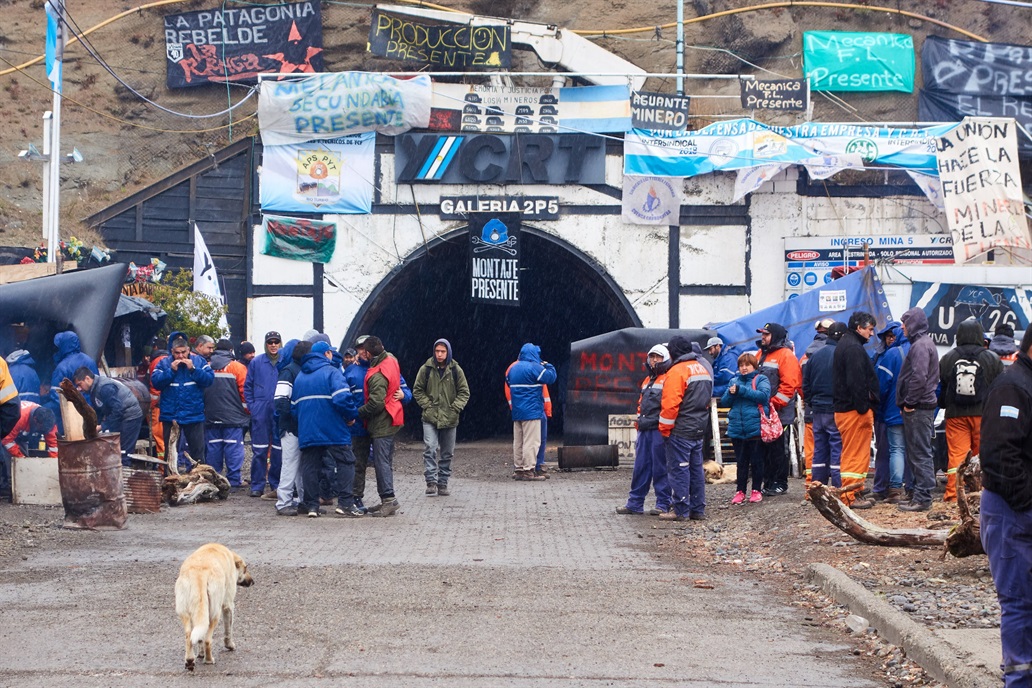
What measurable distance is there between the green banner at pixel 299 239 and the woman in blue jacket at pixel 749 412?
11.6 metres

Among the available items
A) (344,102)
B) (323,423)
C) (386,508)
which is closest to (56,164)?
(344,102)

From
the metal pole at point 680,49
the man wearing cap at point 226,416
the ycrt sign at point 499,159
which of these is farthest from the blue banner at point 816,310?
the man wearing cap at point 226,416

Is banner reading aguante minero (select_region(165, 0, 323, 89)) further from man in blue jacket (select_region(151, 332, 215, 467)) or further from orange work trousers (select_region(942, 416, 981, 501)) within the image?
orange work trousers (select_region(942, 416, 981, 501))

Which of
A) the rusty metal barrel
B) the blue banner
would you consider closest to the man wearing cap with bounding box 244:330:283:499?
the rusty metal barrel

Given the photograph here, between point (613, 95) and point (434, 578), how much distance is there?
15662mm

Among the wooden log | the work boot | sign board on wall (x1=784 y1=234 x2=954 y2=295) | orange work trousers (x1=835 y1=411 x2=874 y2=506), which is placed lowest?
the work boot

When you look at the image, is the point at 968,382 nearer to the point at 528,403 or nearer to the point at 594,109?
the point at 528,403

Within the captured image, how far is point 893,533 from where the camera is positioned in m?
9.93

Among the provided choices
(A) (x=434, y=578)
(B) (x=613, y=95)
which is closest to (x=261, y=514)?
(A) (x=434, y=578)

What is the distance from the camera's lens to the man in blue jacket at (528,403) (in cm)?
1789

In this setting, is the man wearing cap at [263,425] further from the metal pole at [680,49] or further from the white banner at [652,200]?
the metal pole at [680,49]

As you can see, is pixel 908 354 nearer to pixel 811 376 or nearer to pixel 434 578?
pixel 811 376

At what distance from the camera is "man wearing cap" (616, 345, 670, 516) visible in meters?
13.2

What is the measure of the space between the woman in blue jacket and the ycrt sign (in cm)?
1046
